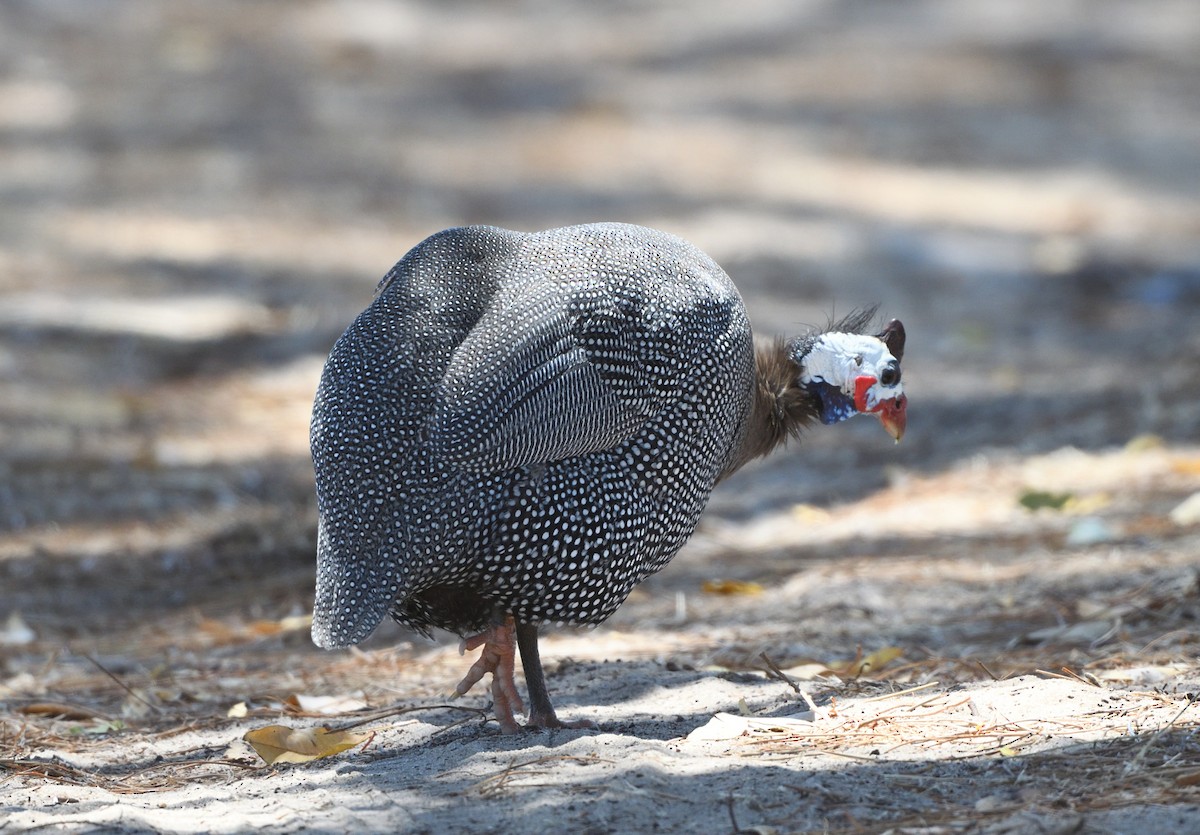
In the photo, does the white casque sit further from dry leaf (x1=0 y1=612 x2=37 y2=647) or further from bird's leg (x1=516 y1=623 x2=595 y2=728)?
dry leaf (x1=0 y1=612 x2=37 y2=647)

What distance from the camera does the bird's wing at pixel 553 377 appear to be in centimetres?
317

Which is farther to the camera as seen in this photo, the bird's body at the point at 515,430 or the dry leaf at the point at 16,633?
the dry leaf at the point at 16,633

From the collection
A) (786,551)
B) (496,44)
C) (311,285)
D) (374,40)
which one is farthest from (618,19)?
(786,551)

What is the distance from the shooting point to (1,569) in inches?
214

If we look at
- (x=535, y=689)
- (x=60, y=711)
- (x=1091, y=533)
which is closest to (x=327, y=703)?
(x=60, y=711)

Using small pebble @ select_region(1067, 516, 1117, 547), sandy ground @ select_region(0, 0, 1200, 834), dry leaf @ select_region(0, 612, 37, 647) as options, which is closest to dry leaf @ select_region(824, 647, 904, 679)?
sandy ground @ select_region(0, 0, 1200, 834)

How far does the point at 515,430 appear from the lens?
3193mm

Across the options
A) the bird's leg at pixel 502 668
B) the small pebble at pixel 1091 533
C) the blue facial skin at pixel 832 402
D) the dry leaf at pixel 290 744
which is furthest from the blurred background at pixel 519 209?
the blue facial skin at pixel 832 402

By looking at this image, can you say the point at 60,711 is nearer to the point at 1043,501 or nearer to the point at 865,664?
the point at 865,664

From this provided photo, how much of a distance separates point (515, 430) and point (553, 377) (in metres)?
0.17

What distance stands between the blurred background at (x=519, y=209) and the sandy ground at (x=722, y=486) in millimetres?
39

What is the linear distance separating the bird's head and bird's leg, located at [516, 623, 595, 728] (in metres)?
→ 1.22

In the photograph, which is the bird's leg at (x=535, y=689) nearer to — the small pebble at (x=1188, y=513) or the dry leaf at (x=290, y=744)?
the dry leaf at (x=290, y=744)

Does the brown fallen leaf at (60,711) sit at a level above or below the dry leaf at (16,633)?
below
